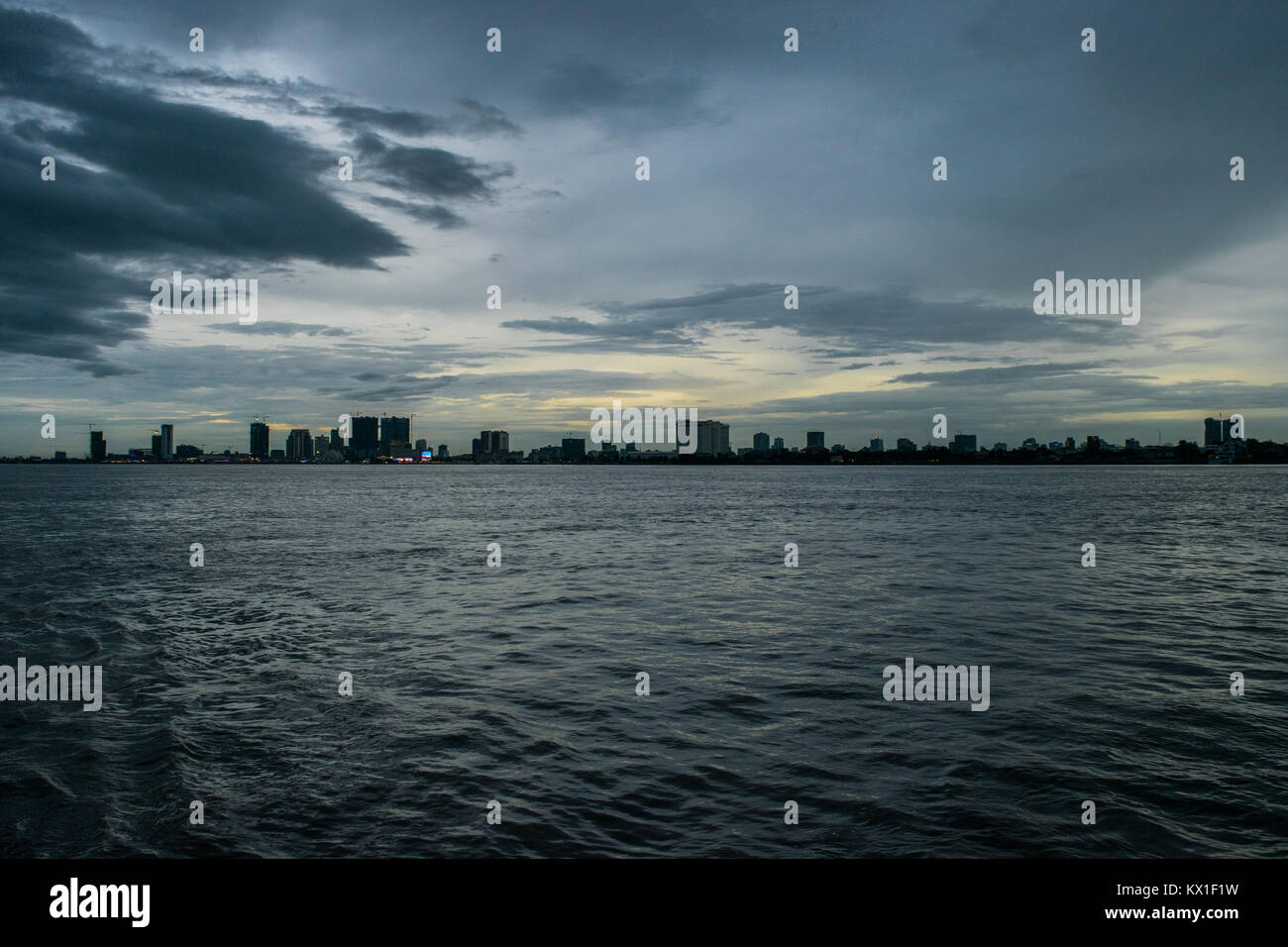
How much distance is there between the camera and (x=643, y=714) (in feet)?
45.9

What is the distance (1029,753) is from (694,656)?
8.14m

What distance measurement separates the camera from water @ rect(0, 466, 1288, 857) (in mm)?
9555

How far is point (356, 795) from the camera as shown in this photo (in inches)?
411

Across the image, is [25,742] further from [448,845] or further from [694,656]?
[694,656]

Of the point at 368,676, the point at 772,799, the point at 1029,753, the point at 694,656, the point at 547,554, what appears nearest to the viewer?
the point at 772,799

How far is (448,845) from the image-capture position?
9000mm

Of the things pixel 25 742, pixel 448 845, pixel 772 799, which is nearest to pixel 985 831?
pixel 772 799

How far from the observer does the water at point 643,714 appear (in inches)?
376
